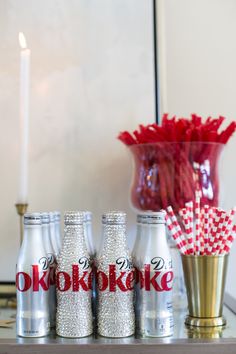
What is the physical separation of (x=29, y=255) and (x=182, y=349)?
0.76 ft

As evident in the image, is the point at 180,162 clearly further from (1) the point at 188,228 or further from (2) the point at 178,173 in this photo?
(1) the point at 188,228

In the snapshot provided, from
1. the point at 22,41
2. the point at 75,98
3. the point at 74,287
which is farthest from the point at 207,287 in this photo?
the point at 22,41

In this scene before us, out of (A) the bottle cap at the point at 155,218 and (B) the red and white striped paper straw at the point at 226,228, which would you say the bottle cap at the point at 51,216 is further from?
(B) the red and white striped paper straw at the point at 226,228

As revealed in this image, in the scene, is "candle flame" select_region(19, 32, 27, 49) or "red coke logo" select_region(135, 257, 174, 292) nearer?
"red coke logo" select_region(135, 257, 174, 292)

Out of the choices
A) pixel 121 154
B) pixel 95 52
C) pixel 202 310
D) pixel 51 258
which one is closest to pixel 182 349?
pixel 202 310

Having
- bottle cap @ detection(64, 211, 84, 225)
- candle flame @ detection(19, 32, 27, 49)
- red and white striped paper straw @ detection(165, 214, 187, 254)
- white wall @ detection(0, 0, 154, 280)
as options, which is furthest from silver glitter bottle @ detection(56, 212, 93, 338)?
candle flame @ detection(19, 32, 27, 49)

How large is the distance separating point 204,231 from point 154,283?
0.46 feet

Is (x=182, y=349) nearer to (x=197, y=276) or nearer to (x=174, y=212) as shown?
(x=197, y=276)

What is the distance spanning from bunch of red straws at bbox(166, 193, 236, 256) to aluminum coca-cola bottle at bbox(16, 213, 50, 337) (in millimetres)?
206

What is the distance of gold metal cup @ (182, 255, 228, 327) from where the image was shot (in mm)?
627

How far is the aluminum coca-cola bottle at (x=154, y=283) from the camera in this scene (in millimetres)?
568

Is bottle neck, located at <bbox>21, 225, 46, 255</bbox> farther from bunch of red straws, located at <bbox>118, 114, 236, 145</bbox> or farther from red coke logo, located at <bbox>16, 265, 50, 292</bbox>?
bunch of red straws, located at <bbox>118, 114, 236, 145</bbox>

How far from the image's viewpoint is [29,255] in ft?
1.91

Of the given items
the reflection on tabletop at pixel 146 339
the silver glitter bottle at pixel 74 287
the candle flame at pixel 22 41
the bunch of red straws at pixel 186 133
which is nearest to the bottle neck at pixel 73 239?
the silver glitter bottle at pixel 74 287
